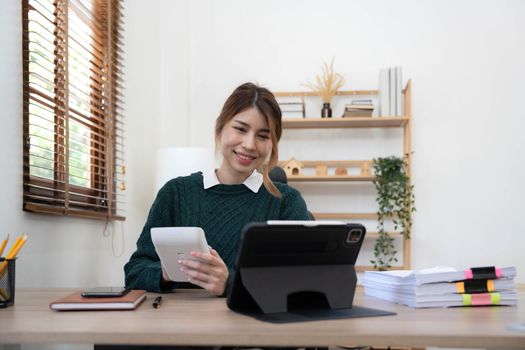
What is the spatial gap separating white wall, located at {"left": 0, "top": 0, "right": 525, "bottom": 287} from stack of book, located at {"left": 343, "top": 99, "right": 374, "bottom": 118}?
27 centimetres

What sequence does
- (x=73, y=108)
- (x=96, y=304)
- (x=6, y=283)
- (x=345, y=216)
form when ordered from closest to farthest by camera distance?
1. (x=96, y=304)
2. (x=6, y=283)
3. (x=73, y=108)
4. (x=345, y=216)

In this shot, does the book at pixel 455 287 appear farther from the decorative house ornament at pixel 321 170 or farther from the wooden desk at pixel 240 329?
the decorative house ornament at pixel 321 170

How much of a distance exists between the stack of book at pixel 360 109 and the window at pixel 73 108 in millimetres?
1499

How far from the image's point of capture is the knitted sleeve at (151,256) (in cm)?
151

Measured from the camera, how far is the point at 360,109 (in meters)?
3.87

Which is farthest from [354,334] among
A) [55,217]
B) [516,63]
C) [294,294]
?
[516,63]

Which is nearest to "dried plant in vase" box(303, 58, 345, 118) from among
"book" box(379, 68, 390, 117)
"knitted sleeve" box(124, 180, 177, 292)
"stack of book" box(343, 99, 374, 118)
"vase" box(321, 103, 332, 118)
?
"vase" box(321, 103, 332, 118)

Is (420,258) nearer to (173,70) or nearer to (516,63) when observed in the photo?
(516,63)

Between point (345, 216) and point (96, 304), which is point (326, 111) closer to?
point (345, 216)

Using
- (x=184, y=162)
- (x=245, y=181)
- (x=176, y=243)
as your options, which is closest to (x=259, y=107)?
(x=245, y=181)

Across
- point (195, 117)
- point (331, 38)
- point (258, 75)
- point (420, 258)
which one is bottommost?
point (420, 258)

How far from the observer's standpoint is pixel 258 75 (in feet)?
13.9

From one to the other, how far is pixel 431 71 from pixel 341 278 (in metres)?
3.23

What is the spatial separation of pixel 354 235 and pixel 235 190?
785 millimetres
